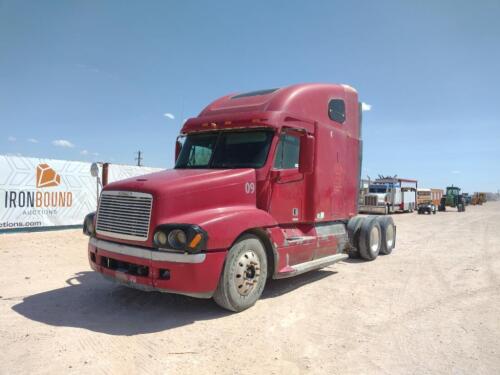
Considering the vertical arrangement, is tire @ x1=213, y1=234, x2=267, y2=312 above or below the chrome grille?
below

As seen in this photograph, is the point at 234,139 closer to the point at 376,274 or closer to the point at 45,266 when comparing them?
the point at 376,274

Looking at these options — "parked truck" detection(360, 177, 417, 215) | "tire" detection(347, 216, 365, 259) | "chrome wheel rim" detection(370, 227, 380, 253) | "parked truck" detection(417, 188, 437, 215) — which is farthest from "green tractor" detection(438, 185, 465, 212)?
"tire" detection(347, 216, 365, 259)

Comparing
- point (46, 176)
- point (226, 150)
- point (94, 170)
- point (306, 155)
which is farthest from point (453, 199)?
point (226, 150)

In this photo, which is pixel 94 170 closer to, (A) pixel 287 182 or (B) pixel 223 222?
(A) pixel 287 182

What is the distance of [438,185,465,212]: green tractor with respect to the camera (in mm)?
38062

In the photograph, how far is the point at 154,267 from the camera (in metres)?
4.47

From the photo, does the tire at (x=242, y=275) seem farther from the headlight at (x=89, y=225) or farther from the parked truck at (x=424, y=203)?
the parked truck at (x=424, y=203)

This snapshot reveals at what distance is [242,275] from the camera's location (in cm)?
496

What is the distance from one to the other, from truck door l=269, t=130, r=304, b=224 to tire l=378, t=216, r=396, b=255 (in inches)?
174

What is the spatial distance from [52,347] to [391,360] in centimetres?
343

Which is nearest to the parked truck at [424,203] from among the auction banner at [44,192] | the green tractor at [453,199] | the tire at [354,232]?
the green tractor at [453,199]

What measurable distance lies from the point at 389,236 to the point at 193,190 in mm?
7273

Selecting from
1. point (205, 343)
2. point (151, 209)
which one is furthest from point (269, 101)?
point (205, 343)

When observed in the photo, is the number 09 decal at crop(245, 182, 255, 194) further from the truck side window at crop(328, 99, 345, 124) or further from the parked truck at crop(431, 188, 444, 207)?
the parked truck at crop(431, 188, 444, 207)
